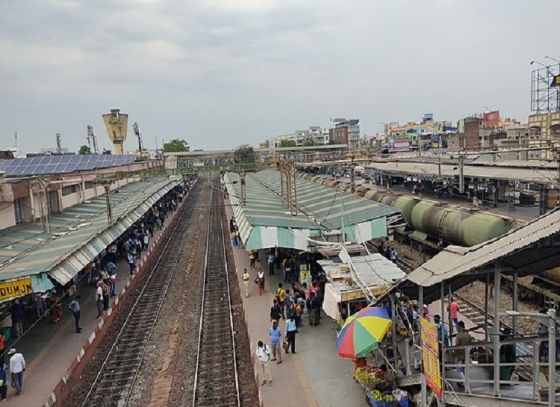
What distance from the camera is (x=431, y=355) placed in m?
7.88

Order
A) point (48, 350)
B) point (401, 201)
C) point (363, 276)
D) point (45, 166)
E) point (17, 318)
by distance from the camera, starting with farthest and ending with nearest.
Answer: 1. point (45, 166)
2. point (401, 201)
3. point (17, 318)
4. point (48, 350)
5. point (363, 276)

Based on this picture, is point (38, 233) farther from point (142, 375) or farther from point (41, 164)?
point (41, 164)

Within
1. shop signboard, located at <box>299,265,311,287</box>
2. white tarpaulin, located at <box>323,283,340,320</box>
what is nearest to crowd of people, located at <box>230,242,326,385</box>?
shop signboard, located at <box>299,265,311,287</box>

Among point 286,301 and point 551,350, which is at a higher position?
point 551,350

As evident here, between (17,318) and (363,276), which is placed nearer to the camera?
(363,276)

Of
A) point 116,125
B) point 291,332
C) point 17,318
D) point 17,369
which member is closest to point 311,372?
point 291,332

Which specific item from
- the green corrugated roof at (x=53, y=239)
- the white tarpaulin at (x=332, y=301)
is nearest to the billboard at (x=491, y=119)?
the green corrugated roof at (x=53, y=239)

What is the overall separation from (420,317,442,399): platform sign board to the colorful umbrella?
68.4 inches

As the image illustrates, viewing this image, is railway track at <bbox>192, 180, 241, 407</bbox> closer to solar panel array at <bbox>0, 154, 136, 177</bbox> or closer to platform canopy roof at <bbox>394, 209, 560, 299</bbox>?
platform canopy roof at <bbox>394, 209, 560, 299</bbox>

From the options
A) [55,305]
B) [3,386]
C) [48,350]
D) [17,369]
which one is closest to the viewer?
[3,386]

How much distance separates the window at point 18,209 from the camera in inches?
924

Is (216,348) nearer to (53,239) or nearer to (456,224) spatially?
(53,239)

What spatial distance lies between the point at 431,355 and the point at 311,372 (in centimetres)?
586

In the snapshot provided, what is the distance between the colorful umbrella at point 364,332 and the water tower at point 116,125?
85153 millimetres
